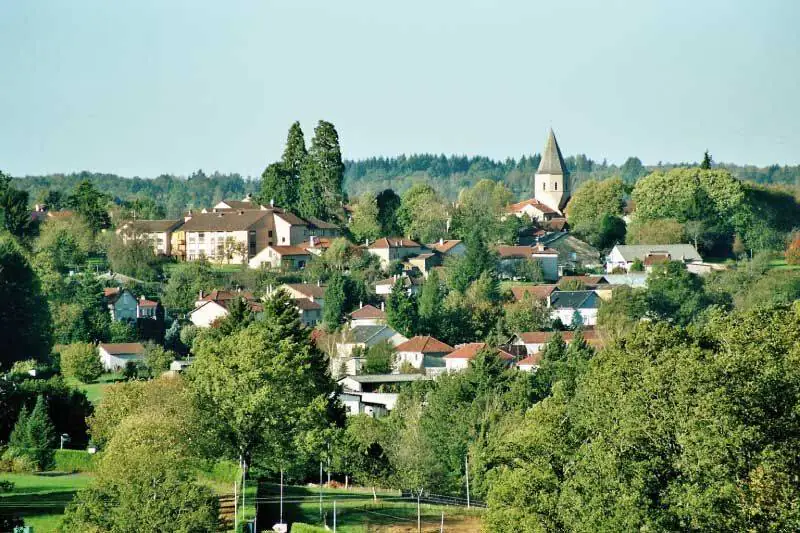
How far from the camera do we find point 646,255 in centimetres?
8319

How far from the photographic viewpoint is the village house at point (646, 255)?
82.4m

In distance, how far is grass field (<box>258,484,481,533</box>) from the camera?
32.9 m

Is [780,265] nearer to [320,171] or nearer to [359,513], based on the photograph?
[320,171]

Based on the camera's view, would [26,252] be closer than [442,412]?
No

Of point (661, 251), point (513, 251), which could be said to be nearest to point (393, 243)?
point (513, 251)

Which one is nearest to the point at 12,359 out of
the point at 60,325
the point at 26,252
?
the point at 60,325

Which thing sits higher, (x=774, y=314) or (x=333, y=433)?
(x=774, y=314)

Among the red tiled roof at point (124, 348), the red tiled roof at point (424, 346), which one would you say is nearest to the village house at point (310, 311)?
the red tiled roof at point (424, 346)

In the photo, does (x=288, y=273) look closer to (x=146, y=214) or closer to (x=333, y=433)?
(x=146, y=214)

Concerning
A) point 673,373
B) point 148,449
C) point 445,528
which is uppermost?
point 673,373

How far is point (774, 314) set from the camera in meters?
30.0

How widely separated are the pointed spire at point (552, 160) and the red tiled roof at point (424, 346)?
47.0 metres

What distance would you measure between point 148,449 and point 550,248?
2266 inches

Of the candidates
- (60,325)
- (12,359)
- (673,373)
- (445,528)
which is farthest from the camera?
(60,325)
